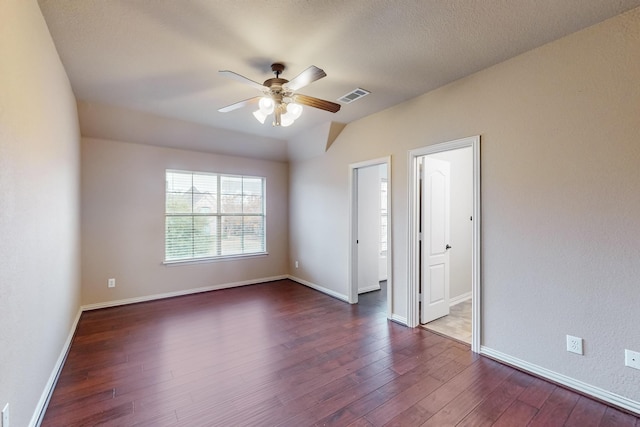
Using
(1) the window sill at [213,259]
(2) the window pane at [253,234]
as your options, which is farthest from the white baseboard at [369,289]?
(2) the window pane at [253,234]

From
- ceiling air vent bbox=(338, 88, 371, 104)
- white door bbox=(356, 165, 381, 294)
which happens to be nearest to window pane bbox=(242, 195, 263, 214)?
white door bbox=(356, 165, 381, 294)

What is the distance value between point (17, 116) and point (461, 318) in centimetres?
458

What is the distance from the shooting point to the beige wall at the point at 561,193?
2.01 meters

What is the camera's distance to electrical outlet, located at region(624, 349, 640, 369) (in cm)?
196

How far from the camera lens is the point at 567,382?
2.26 metres

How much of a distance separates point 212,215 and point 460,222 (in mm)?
4205

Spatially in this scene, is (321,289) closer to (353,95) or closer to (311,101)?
(353,95)

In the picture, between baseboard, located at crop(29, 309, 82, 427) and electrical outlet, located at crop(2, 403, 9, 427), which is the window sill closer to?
baseboard, located at crop(29, 309, 82, 427)

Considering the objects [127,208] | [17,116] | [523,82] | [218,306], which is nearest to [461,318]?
[523,82]

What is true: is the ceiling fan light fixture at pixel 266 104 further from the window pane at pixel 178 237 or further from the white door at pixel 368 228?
the window pane at pixel 178 237

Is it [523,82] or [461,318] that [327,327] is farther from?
[523,82]

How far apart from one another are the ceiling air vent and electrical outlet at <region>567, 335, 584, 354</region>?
9.54 feet

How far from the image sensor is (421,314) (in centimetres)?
357

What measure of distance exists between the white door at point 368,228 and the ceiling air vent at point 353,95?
5.60ft
